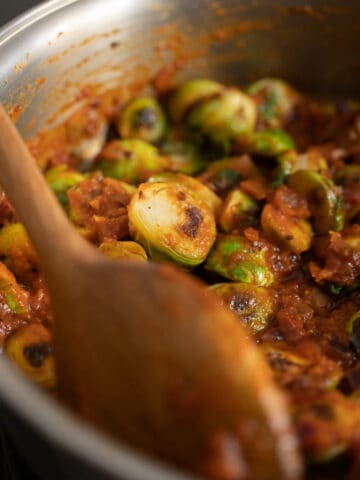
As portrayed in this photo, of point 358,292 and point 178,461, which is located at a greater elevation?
point 178,461

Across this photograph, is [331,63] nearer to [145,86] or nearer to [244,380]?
[145,86]

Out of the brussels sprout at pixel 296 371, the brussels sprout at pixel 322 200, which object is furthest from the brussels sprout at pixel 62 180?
the brussels sprout at pixel 296 371

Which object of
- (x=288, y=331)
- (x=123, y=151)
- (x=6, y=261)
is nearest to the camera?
(x=288, y=331)

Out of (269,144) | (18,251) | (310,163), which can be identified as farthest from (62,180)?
(310,163)

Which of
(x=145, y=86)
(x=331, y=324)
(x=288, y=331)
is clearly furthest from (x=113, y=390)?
(x=145, y=86)

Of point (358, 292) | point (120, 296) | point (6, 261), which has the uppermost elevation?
point (120, 296)

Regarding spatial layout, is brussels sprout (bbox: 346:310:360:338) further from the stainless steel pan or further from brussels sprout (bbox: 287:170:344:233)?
the stainless steel pan

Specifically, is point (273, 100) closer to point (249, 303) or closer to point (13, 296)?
point (249, 303)
